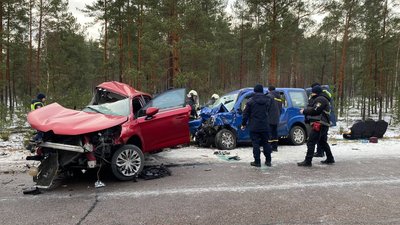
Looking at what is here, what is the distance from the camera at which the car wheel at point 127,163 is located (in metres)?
6.16

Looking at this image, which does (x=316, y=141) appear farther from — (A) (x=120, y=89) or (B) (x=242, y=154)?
(A) (x=120, y=89)

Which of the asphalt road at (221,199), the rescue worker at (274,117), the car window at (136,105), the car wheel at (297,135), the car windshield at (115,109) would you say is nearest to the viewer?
the asphalt road at (221,199)

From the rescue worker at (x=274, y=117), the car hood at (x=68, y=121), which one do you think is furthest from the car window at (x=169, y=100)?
the rescue worker at (x=274, y=117)

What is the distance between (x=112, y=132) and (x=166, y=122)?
1.64 meters

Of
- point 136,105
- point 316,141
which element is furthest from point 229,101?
point 136,105

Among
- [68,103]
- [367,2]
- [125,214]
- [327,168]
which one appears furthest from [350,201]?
[367,2]

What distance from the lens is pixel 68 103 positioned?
53.2 ft

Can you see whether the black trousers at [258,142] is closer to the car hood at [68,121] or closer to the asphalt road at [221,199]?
the asphalt road at [221,199]

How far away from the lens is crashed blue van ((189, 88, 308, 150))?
32.4 ft

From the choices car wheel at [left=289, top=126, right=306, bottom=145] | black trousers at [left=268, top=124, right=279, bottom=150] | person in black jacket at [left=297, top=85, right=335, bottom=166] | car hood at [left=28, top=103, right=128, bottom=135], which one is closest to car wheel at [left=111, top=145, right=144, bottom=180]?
car hood at [left=28, top=103, right=128, bottom=135]

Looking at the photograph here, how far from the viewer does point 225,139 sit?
32.2ft

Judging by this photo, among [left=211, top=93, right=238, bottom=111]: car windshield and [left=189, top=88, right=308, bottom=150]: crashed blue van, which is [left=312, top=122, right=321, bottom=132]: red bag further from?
[left=211, top=93, right=238, bottom=111]: car windshield

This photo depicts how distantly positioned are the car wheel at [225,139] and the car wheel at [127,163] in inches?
149

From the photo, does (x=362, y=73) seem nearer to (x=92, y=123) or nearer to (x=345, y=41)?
(x=345, y=41)
